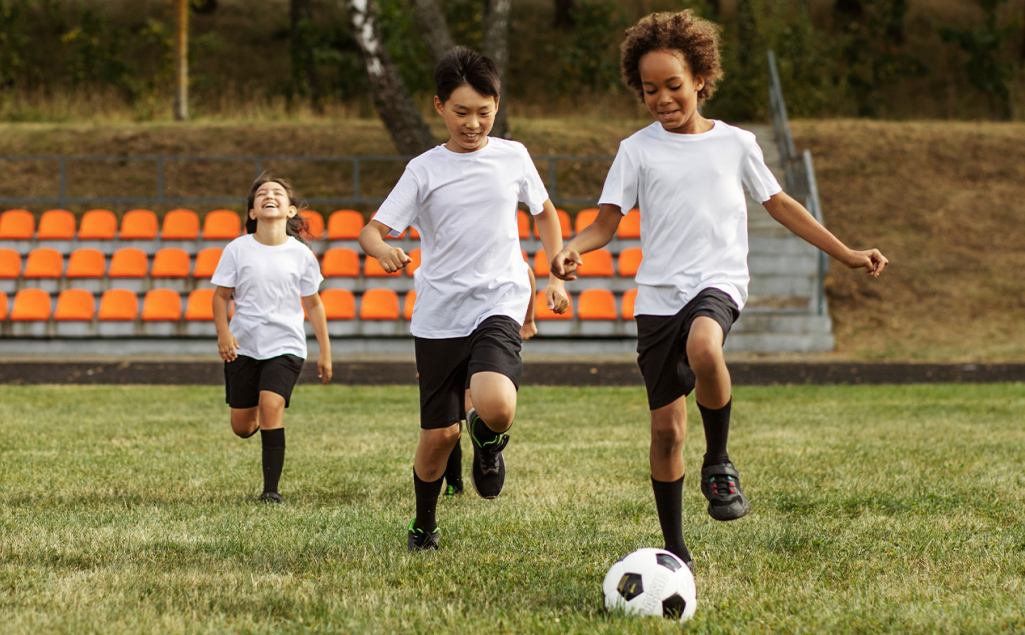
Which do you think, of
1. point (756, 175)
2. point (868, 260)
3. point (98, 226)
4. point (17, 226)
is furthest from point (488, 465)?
point (17, 226)

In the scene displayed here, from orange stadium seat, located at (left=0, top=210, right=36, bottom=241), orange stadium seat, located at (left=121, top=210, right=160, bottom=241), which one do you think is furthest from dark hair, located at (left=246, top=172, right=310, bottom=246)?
orange stadium seat, located at (left=0, top=210, right=36, bottom=241)

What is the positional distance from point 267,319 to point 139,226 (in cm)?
1214

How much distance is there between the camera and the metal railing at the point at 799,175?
15.4m

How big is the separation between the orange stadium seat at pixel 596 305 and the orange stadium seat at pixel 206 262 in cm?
556

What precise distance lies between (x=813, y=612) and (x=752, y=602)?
20 centimetres

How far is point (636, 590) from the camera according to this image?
10.4 feet

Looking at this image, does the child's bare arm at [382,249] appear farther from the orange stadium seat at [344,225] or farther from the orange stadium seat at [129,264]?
the orange stadium seat at [129,264]

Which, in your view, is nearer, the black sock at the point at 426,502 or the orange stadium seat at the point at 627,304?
the black sock at the point at 426,502

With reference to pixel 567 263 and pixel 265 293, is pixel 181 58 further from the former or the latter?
pixel 567 263

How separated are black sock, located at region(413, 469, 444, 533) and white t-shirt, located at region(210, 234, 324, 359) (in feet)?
5.26

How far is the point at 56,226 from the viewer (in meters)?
16.5

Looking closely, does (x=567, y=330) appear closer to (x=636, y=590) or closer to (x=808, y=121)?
(x=808, y=121)

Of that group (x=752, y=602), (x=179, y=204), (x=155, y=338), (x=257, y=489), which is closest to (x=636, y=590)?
(x=752, y=602)

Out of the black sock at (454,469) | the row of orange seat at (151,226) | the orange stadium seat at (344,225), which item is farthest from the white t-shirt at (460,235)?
the orange stadium seat at (344,225)
